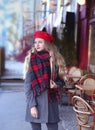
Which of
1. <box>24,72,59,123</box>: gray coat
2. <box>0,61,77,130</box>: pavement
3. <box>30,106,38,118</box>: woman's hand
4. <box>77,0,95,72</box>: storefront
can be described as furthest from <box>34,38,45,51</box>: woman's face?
<box>77,0,95,72</box>: storefront

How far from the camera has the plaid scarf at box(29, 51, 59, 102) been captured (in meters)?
4.73

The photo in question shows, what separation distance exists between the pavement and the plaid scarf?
3.28 meters

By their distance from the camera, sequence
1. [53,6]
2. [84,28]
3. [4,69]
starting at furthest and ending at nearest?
1. [53,6]
2. [4,69]
3. [84,28]

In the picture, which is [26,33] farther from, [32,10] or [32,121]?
[32,121]

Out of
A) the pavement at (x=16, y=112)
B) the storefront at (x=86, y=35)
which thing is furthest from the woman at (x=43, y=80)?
the storefront at (x=86, y=35)

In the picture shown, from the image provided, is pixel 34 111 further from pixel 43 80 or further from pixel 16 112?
pixel 16 112

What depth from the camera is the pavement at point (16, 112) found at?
8.17 metres

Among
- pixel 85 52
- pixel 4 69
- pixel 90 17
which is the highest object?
pixel 90 17

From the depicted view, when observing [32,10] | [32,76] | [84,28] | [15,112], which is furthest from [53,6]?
[32,76]

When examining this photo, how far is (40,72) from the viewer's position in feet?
15.6

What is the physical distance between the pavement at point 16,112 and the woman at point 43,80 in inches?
123

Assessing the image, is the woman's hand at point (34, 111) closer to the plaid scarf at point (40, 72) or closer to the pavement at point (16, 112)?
the plaid scarf at point (40, 72)

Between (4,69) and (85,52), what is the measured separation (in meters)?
5.51

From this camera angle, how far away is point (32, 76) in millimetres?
4758
